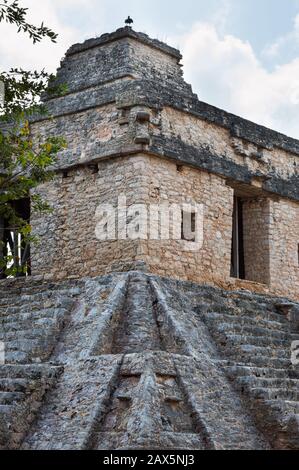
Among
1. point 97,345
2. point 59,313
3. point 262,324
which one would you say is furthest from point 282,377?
point 59,313

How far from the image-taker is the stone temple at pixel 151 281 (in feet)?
29.3

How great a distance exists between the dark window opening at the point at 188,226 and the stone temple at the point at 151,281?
43mm

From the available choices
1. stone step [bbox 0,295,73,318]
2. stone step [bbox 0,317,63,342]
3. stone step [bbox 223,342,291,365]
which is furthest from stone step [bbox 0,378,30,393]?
stone step [bbox 223,342,291,365]

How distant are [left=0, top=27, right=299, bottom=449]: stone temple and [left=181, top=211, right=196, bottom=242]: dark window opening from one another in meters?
0.04

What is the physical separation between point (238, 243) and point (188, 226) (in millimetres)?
2703

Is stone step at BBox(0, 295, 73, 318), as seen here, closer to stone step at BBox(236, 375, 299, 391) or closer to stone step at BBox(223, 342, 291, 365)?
stone step at BBox(223, 342, 291, 365)

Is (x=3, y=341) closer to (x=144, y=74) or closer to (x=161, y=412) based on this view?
(x=161, y=412)

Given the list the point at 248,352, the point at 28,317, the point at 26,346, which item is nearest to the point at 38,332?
the point at 26,346

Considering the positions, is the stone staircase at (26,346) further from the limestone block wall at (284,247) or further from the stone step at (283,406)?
the limestone block wall at (284,247)

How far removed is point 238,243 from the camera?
15836 mm

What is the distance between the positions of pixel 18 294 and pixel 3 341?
2.75 m

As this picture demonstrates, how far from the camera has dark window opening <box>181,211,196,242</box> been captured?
13328 mm

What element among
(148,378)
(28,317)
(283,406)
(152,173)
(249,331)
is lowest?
(283,406)

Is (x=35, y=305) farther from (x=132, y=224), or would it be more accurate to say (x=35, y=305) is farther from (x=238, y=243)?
(x=238, y=243)
